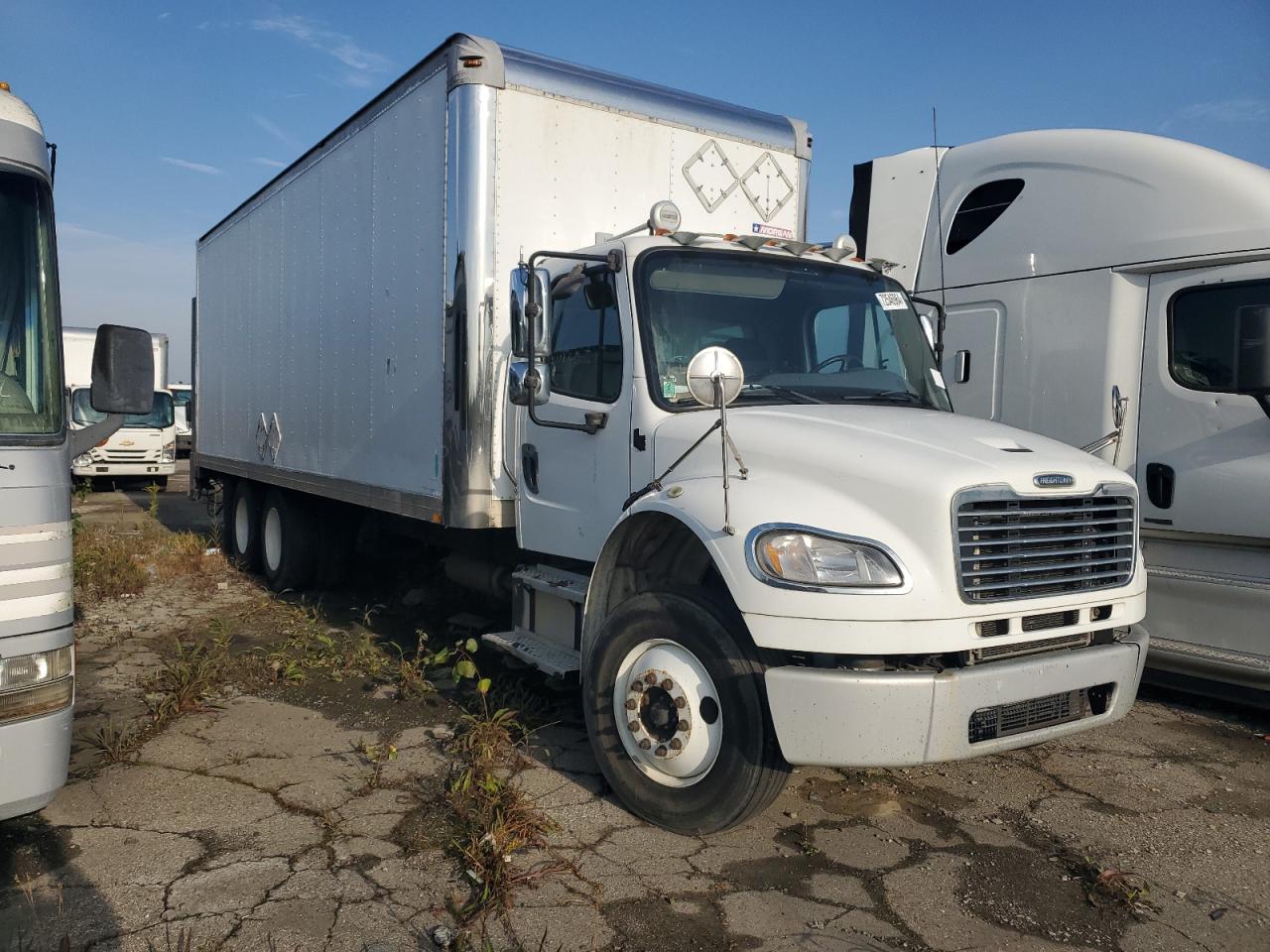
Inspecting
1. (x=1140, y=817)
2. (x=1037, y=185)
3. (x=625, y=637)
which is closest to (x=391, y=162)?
(x=625, y=637)

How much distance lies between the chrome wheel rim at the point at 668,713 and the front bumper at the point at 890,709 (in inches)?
15.2

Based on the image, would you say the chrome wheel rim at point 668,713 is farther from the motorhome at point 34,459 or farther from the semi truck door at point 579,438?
the motorhome at point 34,459

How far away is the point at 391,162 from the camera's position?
20.9 ft

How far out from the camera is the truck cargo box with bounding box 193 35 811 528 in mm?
5469

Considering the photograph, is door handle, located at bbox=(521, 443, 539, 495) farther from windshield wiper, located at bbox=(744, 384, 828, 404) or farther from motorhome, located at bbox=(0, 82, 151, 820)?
motorhome, located at bbox=(0, 82, 151, 820)

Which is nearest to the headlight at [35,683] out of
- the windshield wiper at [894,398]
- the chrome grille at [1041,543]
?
the chrome grille at [1041,543]

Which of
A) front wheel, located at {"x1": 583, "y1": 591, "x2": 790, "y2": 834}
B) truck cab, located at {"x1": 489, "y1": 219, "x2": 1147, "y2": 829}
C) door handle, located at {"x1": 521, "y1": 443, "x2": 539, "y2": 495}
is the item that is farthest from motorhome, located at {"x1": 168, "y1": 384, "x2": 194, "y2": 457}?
front wheel, located at {"x1": 583, "y1": 591, "x2": 790, "y2": 834}

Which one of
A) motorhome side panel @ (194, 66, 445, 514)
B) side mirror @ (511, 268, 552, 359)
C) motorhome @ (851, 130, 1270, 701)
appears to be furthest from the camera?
motorhome side panel @ (194, 66, 445, 514)

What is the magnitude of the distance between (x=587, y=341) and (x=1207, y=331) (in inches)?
142

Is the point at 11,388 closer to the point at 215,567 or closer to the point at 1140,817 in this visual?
the point at 1140,817

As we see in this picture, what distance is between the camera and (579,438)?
4.92 m

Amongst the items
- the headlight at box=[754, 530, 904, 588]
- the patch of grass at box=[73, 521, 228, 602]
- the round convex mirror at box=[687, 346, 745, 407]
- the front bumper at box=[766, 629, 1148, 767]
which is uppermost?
the round convex mirror at box=[687, 346, 745, 407]

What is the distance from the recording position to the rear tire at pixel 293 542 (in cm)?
890

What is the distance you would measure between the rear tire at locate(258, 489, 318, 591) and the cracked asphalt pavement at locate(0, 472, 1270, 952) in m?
3.54
